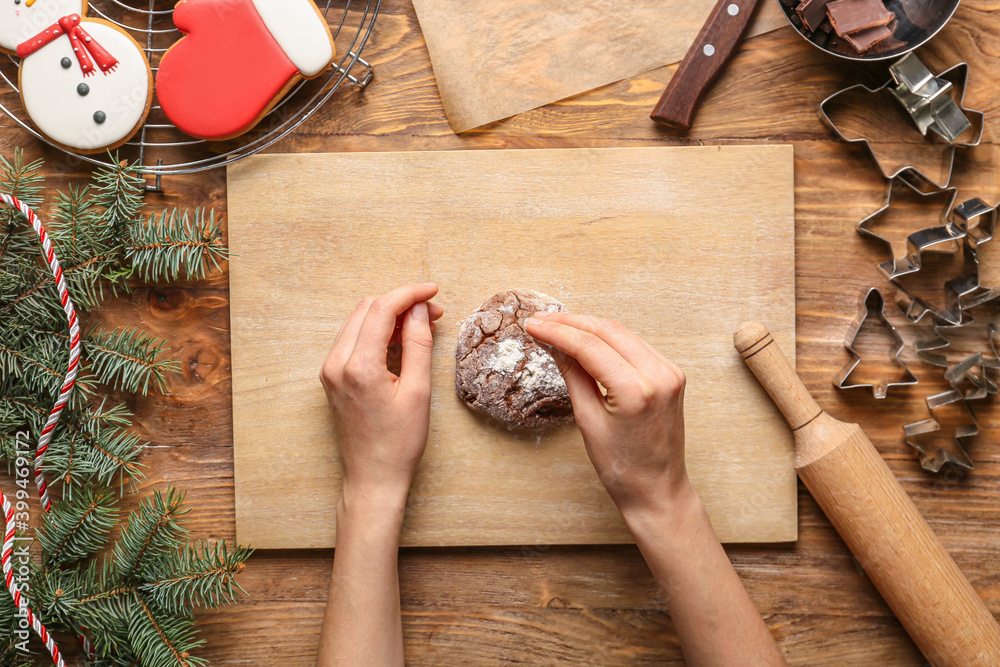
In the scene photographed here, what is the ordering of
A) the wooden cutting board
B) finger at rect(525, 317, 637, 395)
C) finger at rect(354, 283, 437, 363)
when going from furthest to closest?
the wooden cutting board < finger at rect(354, 283, 437, 363) < finger at rect(525, 317, 637, 395)

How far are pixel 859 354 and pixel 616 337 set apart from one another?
0.60 metres

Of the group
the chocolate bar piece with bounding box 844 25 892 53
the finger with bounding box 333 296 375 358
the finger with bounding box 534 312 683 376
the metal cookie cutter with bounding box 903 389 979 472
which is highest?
the chocolate bar piece with bounding box 844 25 892 53

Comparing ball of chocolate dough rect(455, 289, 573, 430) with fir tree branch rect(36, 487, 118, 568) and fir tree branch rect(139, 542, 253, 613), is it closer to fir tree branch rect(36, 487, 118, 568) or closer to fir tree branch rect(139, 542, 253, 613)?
fir tree branch rect(139, 542, 253, 613)

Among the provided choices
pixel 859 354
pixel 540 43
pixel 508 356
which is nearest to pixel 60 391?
pixel 508 356

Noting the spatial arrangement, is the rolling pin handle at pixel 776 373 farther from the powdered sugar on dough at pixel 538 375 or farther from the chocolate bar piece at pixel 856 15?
the chocolate bar piece at pixel 856 15

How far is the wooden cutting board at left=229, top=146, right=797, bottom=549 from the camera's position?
1.29 m

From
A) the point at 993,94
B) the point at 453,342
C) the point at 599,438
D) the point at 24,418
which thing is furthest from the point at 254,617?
the point at 993,94

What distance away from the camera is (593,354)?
1.09 m

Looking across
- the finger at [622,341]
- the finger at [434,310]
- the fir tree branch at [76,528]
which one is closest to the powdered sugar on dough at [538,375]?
the finger at [622,341]

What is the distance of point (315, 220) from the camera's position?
4.28 feet

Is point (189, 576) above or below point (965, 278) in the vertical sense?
below

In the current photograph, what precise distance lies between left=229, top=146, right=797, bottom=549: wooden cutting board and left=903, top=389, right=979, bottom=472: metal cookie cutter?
0.29m

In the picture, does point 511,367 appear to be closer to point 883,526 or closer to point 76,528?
point 883,526

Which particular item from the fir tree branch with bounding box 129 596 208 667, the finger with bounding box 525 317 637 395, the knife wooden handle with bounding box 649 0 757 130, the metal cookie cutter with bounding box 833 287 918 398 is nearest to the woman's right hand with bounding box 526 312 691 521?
the finger with bounding box 525 317 637 395
